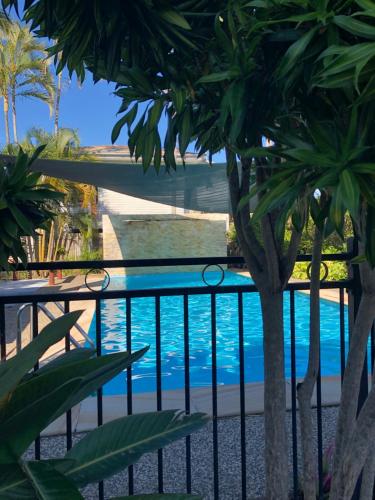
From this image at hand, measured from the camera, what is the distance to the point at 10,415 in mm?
718

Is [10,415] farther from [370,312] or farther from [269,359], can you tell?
[370,312]

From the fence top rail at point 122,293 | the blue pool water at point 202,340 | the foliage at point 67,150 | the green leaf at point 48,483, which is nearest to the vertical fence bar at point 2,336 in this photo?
the fence top rail at point 122,293

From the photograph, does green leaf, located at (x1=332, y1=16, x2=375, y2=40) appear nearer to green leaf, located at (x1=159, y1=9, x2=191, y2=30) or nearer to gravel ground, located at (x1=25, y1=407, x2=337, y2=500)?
green leaf, located at (x1=159, y1=9, x2=191, y2=30)

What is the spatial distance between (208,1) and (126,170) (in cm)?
607

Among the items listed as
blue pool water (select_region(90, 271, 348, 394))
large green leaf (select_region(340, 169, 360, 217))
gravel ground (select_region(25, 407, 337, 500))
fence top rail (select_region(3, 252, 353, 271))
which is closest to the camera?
large green leaf (select_region(340, 169, 360, 217))

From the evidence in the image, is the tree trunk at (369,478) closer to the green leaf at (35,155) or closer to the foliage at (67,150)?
the green leaf at (35,155)

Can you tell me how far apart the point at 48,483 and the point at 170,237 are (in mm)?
17465

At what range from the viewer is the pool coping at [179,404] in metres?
3.25

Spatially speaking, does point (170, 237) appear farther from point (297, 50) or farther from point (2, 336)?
point (297, 50)

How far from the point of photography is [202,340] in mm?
8062

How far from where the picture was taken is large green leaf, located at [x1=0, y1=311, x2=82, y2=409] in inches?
34.0

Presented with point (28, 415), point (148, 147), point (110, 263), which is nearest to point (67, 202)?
point (110, 263)

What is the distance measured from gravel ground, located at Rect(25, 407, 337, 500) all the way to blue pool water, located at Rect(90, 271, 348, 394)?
7.93 ft

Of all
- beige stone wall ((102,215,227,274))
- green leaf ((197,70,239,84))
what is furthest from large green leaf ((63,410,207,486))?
beige stone wall ((102,215,227,274))
